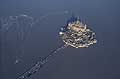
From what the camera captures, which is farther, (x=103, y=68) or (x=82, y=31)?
(x=82, y=31)

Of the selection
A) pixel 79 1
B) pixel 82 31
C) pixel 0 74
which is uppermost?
pixel 79 1

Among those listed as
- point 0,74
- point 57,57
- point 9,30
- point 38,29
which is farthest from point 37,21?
point 0,74

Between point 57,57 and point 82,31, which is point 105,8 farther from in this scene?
point 57,57

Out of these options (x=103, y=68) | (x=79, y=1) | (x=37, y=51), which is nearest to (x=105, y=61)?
(x=103, y=68)

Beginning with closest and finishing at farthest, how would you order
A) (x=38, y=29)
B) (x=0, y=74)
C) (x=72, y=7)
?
(x=0, y=74)
(x=38, y=29)
(x=72, y=7)

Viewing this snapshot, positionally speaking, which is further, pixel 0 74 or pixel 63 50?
pixel 63 50

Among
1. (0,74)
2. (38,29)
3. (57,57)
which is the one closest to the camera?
(0,74)

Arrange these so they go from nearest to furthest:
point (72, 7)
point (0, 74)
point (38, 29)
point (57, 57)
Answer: point (0, 74)
point (57, 57)
point (38, 29)
point (72, 7)

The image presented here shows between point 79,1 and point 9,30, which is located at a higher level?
point 79,1

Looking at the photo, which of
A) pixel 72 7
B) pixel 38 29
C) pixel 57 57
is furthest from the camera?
pixel 72 7

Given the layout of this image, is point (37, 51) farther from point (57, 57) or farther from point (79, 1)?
point (79, 1)
